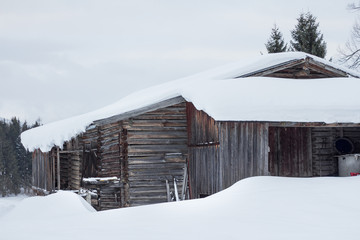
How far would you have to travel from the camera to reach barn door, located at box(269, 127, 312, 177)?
680 inches

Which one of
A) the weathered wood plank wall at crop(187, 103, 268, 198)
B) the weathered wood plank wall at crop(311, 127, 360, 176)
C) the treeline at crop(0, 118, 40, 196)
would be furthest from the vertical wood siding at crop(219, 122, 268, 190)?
the treeline at crop(0, 118, 40, 196)

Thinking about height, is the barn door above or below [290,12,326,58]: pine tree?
below

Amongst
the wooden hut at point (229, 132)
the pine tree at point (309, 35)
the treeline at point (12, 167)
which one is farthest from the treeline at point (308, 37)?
the treeline at point (12, 167)

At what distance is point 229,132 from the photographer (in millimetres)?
14438

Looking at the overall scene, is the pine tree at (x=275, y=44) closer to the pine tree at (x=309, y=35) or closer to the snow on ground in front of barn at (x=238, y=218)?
the pine tree at (x=309, y=35)

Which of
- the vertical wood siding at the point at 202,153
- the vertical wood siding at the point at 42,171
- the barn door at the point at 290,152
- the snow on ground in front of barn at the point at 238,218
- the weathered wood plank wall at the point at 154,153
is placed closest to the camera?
the snow on ground in front of barn at the point at 238,218

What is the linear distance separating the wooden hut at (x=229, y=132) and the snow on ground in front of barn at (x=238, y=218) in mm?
2461

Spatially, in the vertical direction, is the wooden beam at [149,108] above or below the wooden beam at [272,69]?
below

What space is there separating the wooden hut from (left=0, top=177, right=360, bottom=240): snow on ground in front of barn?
246 cm

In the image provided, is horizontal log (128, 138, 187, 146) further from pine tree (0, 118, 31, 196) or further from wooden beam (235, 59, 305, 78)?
pine tree (0, 118, 31, 196)

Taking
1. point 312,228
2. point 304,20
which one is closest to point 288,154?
point 312,228

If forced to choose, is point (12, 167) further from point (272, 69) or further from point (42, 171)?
point (272, 69)

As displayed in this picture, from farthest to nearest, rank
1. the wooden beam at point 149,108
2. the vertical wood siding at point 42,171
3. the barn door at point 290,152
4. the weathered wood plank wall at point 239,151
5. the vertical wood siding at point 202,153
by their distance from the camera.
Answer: the vertical wood siding at point 42,171
the barn door at point 290,152
the wooden beam at point 149,108
the vertical wood siding at point 202,153
the weathered wood plank wall at point 239,151

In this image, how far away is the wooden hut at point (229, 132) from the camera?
567 inches
